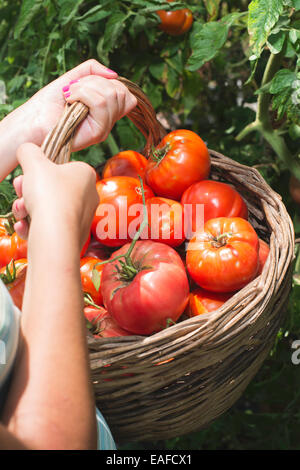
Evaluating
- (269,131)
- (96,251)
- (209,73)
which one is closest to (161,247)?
(96,251)

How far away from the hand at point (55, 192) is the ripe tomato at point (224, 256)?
0.86 ft

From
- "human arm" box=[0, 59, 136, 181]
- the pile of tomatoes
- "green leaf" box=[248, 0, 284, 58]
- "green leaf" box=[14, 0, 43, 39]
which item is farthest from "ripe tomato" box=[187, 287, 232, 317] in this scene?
"green leaf" box=[14, 0, 43, 39]

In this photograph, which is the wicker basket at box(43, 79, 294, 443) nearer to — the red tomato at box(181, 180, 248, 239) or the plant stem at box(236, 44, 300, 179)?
the red tomato at box(181, 180, 248, 239)

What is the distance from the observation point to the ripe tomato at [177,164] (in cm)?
92

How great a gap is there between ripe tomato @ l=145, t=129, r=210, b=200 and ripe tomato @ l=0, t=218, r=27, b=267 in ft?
0.96

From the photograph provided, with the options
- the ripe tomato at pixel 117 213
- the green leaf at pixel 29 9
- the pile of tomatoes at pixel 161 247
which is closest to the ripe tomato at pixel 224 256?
the pile of tomatoes at pixel 161 247

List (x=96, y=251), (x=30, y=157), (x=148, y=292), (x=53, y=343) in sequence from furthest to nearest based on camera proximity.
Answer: (x=96, y=251)
(x=148, y=292)
(x=30, y=157)
(x=53, y=343)

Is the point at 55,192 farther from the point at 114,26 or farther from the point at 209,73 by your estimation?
the point at 209,73

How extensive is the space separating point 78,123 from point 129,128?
59 cm

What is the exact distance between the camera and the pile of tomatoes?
2.43 ft

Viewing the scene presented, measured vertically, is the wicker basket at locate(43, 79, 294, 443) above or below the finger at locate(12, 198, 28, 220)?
below

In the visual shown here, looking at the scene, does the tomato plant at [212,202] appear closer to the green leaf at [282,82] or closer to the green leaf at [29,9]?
the green leaf at [282,82]

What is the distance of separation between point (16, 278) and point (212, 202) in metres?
0.38

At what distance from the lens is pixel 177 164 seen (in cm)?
92
